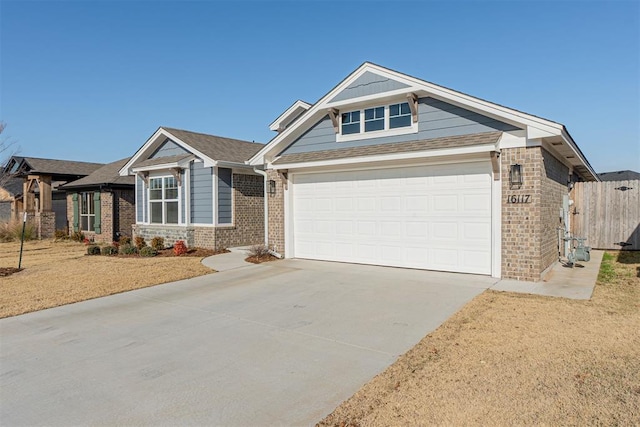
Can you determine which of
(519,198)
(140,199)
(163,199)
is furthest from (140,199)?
(519,198)

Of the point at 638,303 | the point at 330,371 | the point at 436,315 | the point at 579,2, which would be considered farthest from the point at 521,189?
the point at 330,371

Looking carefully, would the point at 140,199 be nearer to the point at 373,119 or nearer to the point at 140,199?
the point at 140,199

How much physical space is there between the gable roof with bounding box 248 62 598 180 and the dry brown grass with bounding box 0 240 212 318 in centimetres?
439

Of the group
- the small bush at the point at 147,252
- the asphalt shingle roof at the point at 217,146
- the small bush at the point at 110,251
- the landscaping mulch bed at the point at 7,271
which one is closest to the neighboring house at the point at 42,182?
the small bush at the point at 110,251

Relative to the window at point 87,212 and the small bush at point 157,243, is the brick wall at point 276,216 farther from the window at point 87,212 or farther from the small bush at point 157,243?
the window at point 87,212

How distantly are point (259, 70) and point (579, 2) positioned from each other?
11745 mm

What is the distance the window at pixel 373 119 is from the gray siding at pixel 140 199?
36.3 ft

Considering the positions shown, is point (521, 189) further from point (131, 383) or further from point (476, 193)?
point (131, 383)

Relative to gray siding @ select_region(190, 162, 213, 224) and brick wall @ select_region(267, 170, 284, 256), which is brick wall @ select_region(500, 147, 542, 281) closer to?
brick wall @ select_region(267, 170, 284, 256)

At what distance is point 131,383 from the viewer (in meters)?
4.04

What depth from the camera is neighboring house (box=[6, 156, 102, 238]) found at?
21.9 metres

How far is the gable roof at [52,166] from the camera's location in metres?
21.8

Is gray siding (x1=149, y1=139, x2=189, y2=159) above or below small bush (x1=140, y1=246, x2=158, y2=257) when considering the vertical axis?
above

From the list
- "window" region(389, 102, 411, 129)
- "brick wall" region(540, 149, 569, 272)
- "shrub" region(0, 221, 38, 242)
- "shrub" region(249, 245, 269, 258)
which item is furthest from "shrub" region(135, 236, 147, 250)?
"brick wall" region(540, 149, 569, 272)
